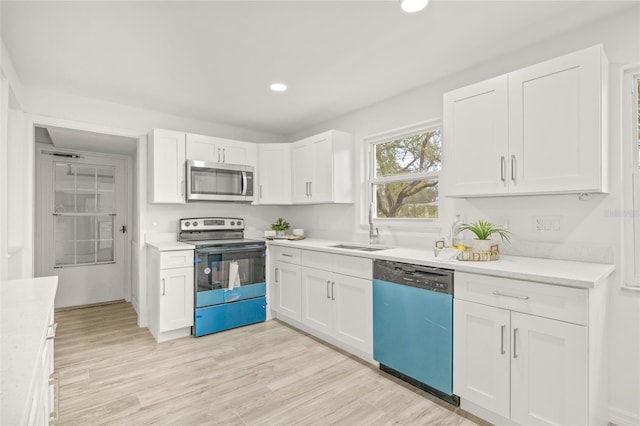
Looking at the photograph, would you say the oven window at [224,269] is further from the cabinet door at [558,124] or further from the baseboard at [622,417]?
the baseboard at [622,417]

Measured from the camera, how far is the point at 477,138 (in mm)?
2355

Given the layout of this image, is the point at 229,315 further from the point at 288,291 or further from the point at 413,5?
the point at 413,5

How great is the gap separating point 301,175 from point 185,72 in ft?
5.72

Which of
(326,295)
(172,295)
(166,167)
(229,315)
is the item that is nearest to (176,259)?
(172,295)

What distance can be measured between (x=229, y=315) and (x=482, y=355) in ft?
8.22

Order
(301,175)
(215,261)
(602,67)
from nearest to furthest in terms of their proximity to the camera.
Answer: (602,67), (215,261), (301,175)

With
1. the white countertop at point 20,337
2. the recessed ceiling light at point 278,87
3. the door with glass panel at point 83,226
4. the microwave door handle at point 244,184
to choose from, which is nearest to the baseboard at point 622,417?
the white countertop at point 20,337

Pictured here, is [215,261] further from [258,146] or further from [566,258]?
[566,258]

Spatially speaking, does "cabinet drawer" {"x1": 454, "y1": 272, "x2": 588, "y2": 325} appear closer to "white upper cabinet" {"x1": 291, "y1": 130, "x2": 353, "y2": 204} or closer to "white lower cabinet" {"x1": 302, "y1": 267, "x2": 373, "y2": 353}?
"white lower cabinet" {"x1": 302, "y1": 267, "x2": 373, "y2": 353}

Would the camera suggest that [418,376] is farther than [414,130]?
No

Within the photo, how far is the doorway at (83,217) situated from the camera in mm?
4270

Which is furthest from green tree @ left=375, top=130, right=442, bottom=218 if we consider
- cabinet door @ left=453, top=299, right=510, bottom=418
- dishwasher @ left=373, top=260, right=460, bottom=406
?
cabinet door @ left=453, top=299, right=510, bottom=418

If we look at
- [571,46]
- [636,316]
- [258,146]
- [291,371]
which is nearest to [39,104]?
[258,146]

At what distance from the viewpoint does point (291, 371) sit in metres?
2.63
